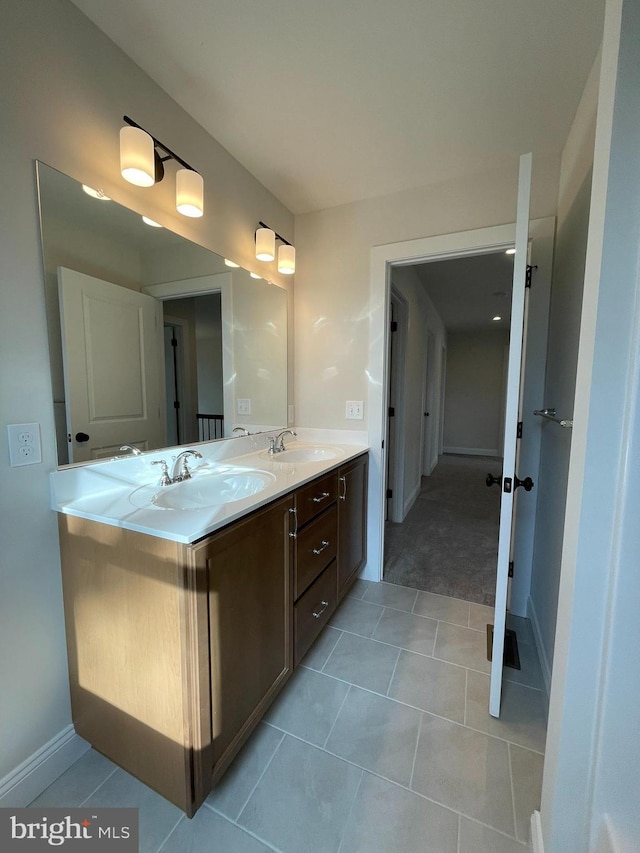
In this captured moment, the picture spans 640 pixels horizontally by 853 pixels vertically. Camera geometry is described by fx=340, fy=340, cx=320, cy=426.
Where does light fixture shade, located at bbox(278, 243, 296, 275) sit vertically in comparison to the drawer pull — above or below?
above

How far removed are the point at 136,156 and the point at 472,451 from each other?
7190 mm

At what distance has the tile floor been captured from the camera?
970 mm

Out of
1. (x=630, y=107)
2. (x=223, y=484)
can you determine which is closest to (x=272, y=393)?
(x=223, y=484)

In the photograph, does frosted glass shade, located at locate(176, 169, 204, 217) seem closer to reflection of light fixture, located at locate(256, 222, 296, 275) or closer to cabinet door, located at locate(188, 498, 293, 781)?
reflection of light fixture, located at locate(256, 222, 296, 275)

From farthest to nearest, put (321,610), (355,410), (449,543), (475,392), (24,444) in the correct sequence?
(475,392)
(449,543)
(355,410)
(321,610)
(24,444)

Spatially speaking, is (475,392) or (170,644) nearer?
(170,644)

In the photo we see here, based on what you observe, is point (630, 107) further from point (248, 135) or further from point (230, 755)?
point (230, 755)

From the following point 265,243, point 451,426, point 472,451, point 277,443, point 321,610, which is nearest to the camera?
point 321,610

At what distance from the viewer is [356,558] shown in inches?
83.4

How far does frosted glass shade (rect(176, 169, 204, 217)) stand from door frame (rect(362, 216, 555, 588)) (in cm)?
110

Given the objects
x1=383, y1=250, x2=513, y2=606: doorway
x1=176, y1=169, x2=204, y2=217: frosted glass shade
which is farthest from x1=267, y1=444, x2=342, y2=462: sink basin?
x1=176, y1=169, x2=204, y2=217: frosted glass shade

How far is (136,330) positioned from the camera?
1.40 metres

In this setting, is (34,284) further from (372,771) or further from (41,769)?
(372,771)

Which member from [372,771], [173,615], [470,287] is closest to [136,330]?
[173,615]
